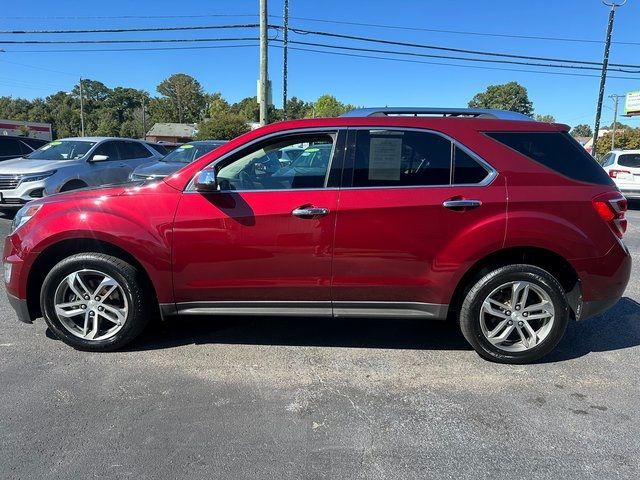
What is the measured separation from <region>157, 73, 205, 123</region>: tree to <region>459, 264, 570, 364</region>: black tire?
357ft

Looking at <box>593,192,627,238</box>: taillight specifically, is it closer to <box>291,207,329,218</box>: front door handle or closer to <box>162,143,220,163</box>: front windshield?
<box>291,207,329,218</box>: front door handle

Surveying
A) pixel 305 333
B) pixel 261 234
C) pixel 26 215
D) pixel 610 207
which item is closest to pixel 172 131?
pixel 26 215

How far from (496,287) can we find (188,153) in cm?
1009

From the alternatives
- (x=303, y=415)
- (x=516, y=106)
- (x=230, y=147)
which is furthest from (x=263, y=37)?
(x=516, y=106)

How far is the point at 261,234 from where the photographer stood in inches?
138

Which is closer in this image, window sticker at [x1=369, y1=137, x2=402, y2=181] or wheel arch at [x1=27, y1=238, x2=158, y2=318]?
window sticker at [x1=369, y1=137, x2=402, y2=181]

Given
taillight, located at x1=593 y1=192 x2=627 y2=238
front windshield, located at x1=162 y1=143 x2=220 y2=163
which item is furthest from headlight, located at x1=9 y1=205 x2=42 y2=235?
front windshield, located at x1=162 y1=143 x2=220 y2=163

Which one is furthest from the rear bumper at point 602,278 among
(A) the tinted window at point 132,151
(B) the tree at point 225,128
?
(B) the tree at point 225,128

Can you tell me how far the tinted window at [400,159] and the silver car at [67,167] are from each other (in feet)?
Result: 19.5

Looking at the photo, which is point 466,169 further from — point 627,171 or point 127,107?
point 127,107

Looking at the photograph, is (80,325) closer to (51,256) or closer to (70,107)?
(51,256)

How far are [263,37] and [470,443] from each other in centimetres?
1665

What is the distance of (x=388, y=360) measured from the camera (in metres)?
3.77

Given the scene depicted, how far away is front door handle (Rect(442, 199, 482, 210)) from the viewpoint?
346 cm
